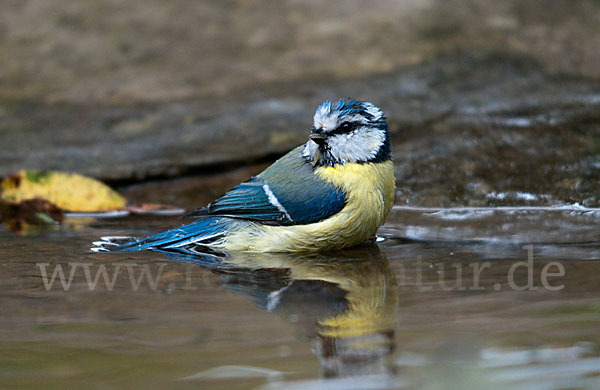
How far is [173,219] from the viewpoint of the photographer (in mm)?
3852

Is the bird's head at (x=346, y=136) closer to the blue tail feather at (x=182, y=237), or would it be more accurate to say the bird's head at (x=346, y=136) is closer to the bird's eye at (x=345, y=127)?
the bird's eye at (x=345, y=127)

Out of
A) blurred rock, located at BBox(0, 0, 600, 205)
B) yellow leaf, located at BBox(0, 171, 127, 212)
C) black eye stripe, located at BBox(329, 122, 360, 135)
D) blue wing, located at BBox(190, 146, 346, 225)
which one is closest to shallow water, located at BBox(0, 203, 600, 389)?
blue wing, located at BBox(190, 146, 346, 225)

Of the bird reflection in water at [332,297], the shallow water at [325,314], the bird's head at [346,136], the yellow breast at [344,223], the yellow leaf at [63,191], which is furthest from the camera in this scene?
the yellow leaf at [63,191]

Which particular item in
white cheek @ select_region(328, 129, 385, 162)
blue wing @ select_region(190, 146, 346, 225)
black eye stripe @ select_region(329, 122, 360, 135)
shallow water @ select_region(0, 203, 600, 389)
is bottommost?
shallow water @ select_region(0, 203, 600, 389)

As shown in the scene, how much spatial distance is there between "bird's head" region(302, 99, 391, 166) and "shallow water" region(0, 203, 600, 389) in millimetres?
414

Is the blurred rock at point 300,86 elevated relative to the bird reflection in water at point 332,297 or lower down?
elevated

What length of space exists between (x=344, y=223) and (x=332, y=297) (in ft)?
2.13

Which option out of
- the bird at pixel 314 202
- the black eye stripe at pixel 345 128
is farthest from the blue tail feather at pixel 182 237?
the black eye stripe at pixel 345 128

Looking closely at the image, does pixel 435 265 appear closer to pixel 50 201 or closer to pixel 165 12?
pixel 50 201

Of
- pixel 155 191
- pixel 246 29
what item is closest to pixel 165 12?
pixel 246 29

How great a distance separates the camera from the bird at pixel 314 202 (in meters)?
3.14

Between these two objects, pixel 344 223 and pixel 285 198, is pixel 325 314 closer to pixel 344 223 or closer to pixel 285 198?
pixel 344 223

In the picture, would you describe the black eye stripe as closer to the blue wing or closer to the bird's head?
the bird's head

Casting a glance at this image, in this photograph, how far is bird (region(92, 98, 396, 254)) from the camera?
3141 mm
